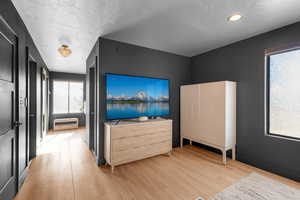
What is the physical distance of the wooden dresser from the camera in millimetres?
2250

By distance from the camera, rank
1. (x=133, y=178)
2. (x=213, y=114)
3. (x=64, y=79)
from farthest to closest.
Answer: (x=64, y=79)
(x=213, y=114)
(x=133, y=178)

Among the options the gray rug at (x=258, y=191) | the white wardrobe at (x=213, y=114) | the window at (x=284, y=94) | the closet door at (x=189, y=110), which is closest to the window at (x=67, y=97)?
the closet door at (x=189, y=110)

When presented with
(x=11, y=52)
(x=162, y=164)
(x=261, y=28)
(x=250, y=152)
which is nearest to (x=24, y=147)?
(x=11, y=52)

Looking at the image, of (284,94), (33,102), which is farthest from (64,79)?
(284,94)

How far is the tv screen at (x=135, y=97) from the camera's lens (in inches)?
100

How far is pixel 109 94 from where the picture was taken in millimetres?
2523

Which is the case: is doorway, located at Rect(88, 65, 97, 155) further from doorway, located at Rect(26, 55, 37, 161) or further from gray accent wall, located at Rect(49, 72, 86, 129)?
gray accent wall, located at Rect(49, 72, 86, 129)

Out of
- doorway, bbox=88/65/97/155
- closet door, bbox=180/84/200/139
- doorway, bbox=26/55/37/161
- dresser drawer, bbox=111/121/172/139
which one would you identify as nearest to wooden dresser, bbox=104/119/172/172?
dresser drawer, bbox=111/121/172/139

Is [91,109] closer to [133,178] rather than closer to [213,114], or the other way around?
[133,178]

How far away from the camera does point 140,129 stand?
2.49 meters

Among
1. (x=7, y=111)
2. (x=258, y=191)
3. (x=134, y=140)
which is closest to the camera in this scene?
(x=7, y=111)

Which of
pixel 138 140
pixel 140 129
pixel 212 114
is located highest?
pixel 212 114

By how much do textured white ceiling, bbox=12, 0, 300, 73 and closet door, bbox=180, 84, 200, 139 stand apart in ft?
3.71

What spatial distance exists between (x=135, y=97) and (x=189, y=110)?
1441 mm
